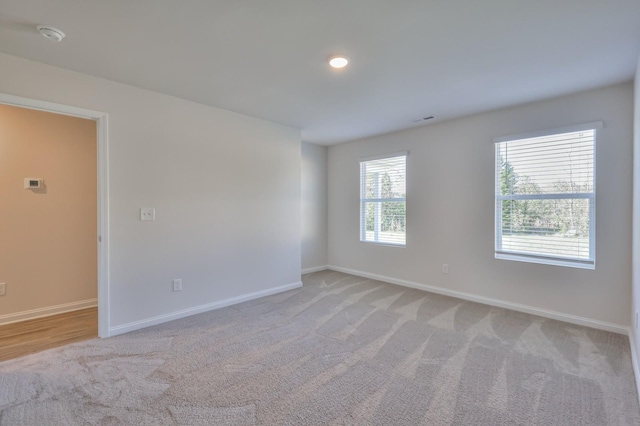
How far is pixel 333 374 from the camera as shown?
2.21m

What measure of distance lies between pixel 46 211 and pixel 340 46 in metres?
3.79

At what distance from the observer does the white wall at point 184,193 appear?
286 cm

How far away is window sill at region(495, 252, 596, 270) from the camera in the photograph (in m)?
3.13

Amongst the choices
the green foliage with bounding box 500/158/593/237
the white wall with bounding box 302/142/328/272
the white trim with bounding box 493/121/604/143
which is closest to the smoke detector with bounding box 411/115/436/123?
the white trim with bounding box 493/121/604/143

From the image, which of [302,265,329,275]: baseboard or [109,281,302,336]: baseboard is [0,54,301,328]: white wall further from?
[302,265,329,275]: baseboard

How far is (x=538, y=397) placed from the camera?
1.95 metres

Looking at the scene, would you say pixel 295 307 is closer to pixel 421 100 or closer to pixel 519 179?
pixel 421 100

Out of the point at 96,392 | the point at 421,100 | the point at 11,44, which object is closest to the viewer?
the point at 96,392

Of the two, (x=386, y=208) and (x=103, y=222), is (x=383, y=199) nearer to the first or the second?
(x=386, y=208)

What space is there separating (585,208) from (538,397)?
221 cm

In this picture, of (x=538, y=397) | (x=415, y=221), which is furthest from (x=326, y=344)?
(x=415, y=221)

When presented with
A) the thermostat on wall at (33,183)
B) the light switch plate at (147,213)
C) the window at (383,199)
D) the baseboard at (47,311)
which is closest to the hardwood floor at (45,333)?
the baseboard at (47,311)

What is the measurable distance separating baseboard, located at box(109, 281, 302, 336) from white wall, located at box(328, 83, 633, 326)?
5.74ft

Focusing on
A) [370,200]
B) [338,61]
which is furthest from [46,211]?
[370,200]
